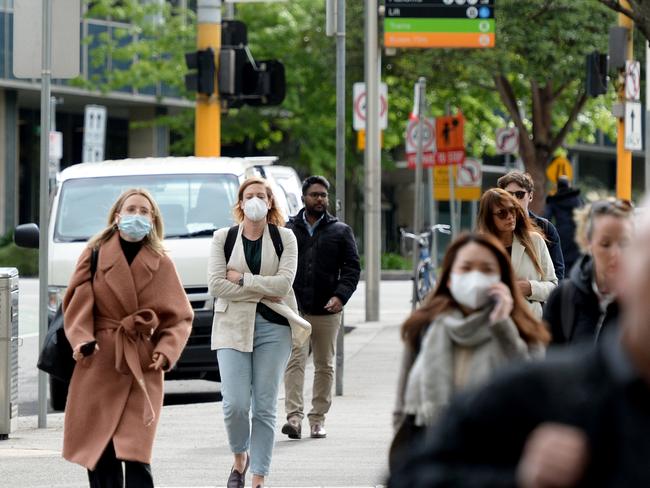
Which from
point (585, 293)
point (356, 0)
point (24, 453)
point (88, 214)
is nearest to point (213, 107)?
point (88, 214)

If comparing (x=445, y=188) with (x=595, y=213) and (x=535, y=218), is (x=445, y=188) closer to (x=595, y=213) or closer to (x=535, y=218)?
(x=535, y=218)

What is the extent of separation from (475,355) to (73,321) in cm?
314

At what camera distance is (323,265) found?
A: 459 inches

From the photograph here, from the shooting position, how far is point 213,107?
18422 millimetres

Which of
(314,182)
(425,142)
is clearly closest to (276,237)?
(314,182)

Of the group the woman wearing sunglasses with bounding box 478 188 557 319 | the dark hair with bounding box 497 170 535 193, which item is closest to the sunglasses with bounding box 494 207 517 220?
the woman wearing sunglasses with bounding box 478 188 557 319

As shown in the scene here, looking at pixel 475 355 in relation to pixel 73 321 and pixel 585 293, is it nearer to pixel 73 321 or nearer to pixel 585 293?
pixel 585 293

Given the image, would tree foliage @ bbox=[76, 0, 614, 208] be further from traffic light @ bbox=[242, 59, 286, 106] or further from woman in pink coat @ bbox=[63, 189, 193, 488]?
woman in pink coat @ bbox=[63, 189, 193, 488]

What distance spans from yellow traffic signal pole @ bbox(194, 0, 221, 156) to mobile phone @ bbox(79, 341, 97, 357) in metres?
10.8

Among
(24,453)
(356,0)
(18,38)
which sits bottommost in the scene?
(24,453)

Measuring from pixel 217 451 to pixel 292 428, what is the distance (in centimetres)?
79

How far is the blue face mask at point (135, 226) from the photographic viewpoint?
25.4ft

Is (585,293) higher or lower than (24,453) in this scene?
higher

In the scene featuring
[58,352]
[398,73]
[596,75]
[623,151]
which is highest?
[398,73]
